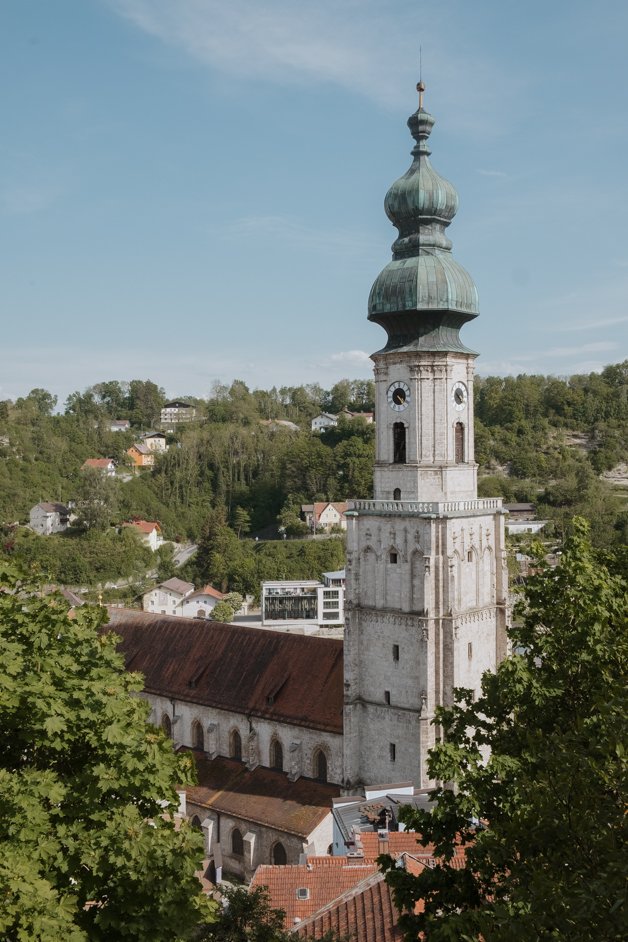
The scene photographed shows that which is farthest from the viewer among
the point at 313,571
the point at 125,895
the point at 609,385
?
the point at 609,385

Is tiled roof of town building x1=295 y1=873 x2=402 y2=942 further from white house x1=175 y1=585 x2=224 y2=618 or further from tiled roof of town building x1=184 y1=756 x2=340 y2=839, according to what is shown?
white house x1=175 y1=585 x2=224 y2=618

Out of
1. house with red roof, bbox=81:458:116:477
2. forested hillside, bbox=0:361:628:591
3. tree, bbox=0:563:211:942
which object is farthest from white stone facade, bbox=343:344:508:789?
house with red roof, bbox=81:458:116:477

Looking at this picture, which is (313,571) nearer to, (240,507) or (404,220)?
(240,507)

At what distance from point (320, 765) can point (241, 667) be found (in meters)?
5.80

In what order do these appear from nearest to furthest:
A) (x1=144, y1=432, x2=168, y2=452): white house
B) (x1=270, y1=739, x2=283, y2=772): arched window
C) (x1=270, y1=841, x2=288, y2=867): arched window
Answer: (x1=270, y1=841, x2=288, y2=867): arched window < (x1=270, y1=739, x2=283, y2=772): arched window < (x1=144, y1=432, x2=168, y2=452): white house

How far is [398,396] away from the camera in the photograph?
32.2 metres

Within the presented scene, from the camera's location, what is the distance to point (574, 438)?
432ft

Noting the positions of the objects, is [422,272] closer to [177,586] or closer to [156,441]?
[177,586]

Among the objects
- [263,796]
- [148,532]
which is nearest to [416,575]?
[263,796]

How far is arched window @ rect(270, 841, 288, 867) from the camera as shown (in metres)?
31.2

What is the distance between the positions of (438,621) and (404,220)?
46.8 ft

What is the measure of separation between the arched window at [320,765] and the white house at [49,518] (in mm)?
78521

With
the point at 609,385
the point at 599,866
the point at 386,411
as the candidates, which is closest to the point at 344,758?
the point at 386,411

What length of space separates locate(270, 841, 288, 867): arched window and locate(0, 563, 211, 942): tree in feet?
54.1
